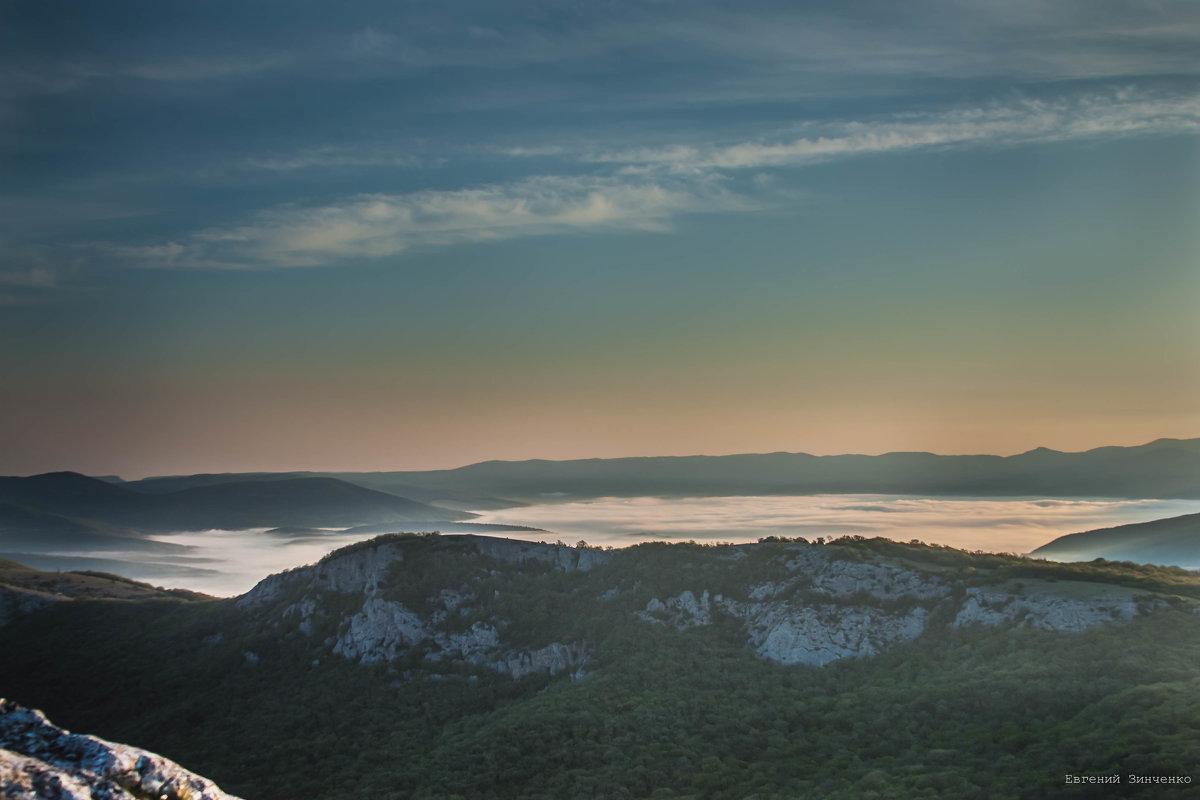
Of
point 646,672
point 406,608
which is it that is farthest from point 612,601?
point 406,608

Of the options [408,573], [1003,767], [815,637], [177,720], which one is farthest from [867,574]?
[177,720]

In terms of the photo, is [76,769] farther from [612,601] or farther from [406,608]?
[406,608]

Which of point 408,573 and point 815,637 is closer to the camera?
point 815,637

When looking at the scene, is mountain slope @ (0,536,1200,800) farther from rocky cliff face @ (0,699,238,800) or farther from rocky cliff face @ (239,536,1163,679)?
rocky cliff face @ (0,699,238,800)

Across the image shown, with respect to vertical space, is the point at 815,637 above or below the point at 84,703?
above

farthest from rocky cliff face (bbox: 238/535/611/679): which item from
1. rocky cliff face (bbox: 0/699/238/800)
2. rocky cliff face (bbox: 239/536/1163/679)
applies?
rocky cliff face (bbox: 0/699/238/800)

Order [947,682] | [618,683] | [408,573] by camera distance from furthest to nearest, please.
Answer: [408,573], [618,683], [947,682]

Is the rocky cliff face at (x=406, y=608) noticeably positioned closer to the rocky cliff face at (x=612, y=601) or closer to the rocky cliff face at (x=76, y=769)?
the rocky cliff face at (x=612, y=601)

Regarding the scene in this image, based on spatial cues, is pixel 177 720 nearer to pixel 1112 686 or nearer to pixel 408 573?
pixel 408 573
